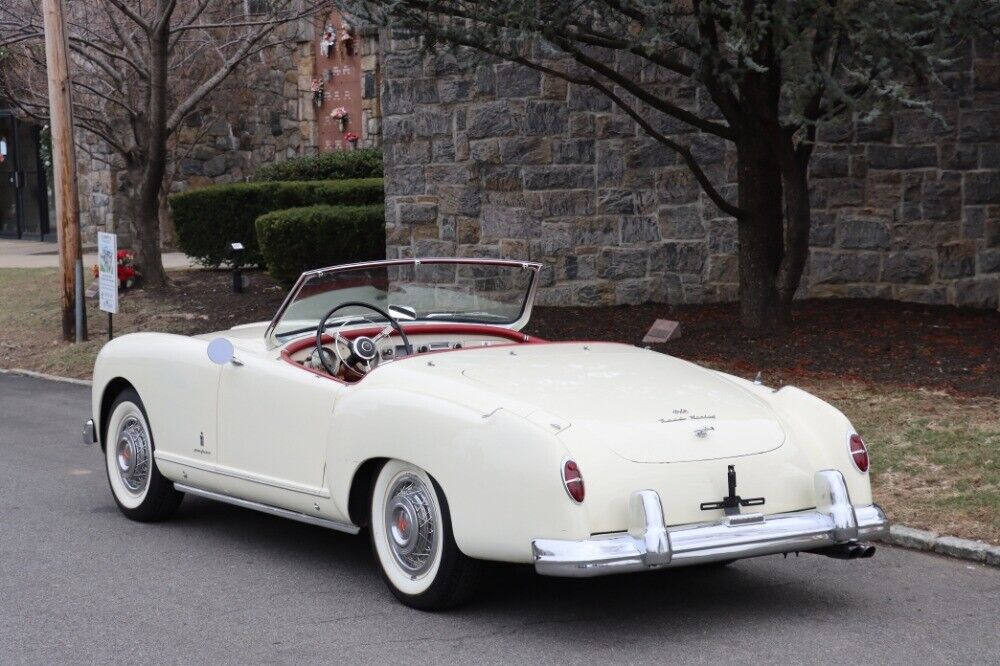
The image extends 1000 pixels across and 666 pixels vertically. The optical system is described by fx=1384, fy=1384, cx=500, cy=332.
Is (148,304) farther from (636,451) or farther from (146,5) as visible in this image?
(636,451)

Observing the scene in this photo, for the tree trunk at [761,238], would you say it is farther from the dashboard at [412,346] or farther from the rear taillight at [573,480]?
the rear taillight at [573,480]

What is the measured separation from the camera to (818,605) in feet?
18.6

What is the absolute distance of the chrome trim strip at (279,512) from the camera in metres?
6.00

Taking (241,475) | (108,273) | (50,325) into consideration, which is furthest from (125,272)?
(241,475)

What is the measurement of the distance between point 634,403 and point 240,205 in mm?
13912

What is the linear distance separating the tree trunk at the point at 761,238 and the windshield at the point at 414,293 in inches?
199

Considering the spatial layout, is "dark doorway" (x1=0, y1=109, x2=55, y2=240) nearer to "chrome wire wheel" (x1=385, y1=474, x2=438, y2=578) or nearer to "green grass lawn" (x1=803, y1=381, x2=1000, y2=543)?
"green grass lawn" (x1=803, y1=381, x2=1000, y2=543)

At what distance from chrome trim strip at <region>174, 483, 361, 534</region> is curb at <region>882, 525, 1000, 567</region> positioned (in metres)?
2.50

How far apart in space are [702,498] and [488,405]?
2.90 ft

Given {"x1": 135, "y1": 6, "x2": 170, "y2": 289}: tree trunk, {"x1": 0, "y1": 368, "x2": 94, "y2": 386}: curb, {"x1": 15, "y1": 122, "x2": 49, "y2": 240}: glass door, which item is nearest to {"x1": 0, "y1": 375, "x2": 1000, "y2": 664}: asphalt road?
{"x1": 0, "y1": 368, "x2": 94, "y2": 386}: curb

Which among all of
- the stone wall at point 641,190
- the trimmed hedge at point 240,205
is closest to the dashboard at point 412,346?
the stone wall at point 641,190

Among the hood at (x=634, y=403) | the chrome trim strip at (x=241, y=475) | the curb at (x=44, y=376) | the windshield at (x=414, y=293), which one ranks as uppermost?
the windshield at (x=414, y=293)

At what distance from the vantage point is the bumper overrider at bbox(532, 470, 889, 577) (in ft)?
16.0

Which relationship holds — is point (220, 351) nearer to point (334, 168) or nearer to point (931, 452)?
point (931, 452)
